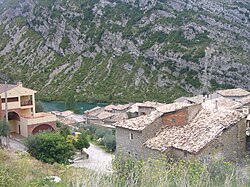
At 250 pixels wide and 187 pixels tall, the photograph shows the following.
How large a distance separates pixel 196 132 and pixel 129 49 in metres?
85.7

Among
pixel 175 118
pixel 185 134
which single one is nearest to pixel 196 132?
pixel 185 134

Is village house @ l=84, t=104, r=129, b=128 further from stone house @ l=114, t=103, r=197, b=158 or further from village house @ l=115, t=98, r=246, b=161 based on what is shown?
village house @ l=115, t=98, r=246, b=161

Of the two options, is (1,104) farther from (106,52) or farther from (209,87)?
(106,52)

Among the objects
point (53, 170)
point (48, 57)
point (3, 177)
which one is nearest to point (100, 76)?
point (48, 57)

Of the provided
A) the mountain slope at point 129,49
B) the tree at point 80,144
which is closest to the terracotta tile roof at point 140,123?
the tree at point 80,144

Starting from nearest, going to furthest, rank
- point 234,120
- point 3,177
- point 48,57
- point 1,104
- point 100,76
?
point 3,177, point 234,120, point 1,104, point 100,76, point 48,57

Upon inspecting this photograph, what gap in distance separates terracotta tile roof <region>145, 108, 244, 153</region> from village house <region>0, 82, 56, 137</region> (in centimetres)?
1755

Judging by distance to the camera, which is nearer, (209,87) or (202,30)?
(209,87)

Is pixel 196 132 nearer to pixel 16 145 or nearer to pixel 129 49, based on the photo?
pixel 16 145

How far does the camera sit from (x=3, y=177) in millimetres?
10234

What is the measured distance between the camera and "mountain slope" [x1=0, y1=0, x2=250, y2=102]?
9088cm

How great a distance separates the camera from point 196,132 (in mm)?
24234

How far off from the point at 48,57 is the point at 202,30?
4725cm

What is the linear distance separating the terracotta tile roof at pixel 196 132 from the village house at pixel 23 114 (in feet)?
57.6
